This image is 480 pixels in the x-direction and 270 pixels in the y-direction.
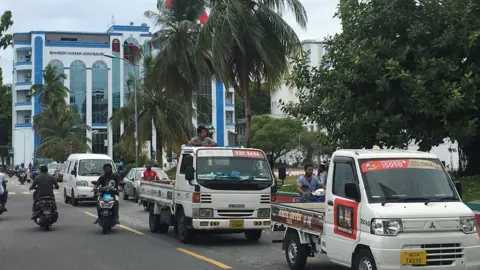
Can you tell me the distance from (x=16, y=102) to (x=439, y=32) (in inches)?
3180

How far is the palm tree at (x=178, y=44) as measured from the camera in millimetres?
29906

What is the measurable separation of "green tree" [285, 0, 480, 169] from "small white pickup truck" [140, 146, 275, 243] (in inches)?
161

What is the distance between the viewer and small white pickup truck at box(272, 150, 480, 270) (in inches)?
302

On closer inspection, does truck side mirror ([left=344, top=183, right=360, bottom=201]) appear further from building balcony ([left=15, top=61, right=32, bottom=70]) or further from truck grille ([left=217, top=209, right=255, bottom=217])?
building balcony ([left=15, top=61, right=32, bottom=70])

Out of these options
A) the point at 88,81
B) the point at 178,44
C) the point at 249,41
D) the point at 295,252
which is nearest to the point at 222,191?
the point at 295,252

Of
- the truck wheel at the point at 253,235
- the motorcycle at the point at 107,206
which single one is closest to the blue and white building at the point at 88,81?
the motorcycle at the point at 107,206

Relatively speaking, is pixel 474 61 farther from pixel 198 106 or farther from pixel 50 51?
pixel 50 51

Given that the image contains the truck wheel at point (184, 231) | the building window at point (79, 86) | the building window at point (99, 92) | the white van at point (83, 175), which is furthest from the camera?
the building window at point (99, 92)

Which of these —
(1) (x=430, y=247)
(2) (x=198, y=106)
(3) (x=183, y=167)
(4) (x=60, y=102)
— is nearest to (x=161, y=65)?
(2) (x=198, y=106)

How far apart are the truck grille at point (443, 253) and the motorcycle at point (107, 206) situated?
9.84 meters

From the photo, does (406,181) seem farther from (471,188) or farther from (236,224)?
(471,188)

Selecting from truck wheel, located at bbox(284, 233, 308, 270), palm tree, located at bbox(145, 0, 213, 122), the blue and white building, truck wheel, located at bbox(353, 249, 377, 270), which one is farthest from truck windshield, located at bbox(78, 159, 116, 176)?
the blue and white building

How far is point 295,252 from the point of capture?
1012 centimetres

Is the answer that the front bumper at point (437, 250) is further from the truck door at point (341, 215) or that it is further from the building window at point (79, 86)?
the building window at point (79, 86)
